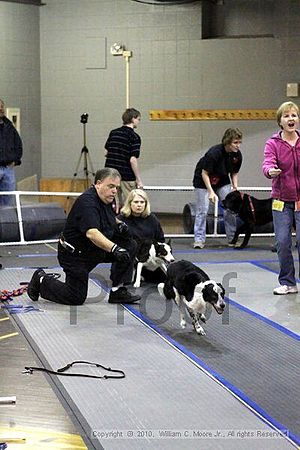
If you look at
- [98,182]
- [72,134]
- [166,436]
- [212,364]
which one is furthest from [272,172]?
[72,134]

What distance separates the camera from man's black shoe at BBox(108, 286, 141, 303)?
23.2 feet

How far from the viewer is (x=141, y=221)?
775 cm

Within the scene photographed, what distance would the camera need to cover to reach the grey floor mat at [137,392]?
4.13 m

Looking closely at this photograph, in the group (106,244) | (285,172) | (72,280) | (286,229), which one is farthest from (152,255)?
(285,172)

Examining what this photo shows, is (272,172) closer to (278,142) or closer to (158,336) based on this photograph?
(278,142)

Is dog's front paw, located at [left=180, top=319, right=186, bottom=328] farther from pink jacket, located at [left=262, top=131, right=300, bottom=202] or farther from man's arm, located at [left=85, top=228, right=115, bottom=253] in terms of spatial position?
pink jacket, located at [left=262, top=131, right=300, bottom=202]

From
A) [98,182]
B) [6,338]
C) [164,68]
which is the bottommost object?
[6,338]

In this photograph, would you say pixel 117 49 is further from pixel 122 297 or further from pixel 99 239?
pixel 99 239

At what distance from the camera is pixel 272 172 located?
681cm

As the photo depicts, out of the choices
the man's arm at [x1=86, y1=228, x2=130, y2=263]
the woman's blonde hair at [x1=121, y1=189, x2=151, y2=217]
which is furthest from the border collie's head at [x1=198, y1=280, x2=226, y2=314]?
the woman's blonde hair at [x1=121, y1=189, x2=151, y2=217]

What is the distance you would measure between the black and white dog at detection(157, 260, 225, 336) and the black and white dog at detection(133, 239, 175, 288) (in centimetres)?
110

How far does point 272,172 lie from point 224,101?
657 cm

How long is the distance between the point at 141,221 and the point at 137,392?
306 cm

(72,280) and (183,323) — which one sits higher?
(72,280)
